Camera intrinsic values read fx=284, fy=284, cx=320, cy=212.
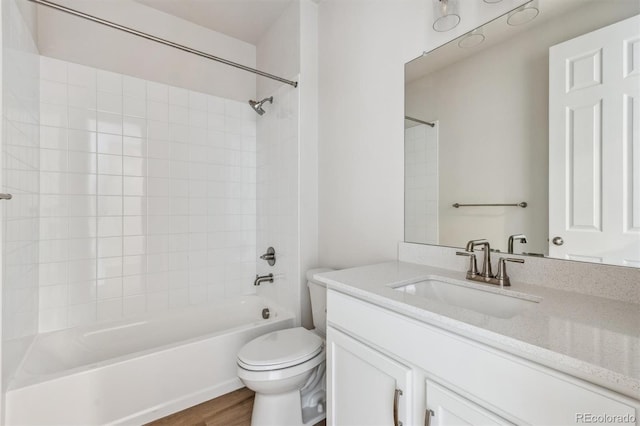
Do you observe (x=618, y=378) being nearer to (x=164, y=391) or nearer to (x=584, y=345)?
(x=584, y=345)

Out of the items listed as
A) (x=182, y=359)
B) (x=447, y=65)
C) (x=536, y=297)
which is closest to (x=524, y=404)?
(x=536, y=297)

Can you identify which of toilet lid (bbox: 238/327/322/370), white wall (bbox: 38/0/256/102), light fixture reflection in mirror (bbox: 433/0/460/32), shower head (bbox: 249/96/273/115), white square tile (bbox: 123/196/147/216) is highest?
white wall (bbox: 38/0/256/102)

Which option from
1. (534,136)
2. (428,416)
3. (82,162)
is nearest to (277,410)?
(428,416)

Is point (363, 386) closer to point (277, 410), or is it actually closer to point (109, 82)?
point (277, 410)

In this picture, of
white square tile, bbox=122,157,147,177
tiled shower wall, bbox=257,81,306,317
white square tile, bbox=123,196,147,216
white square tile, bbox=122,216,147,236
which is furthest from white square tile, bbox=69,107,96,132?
tiled shower wall, bbox=257,81,306,317

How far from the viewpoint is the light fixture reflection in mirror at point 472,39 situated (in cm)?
119

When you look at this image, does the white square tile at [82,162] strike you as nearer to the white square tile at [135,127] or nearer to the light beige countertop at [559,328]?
the white square tile at [135,127]

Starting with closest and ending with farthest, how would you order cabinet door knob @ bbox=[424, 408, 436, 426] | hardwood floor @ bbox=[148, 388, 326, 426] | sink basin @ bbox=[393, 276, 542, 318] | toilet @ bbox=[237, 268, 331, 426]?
cabinet door knob @ bbox=[424, 408, 436, 426] < sink basin @ bbox=[393, 276, 542, 318] < toilet @ bbox=[237, 268, 331, 426] < hardwood floor @ bbox=[148, 388, 326, 426]

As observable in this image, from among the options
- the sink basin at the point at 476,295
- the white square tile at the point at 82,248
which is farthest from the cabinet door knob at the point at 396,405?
the white square tile at the point at 82,248

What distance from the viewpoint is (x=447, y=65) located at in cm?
133

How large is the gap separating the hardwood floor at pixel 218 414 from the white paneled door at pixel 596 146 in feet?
4.83

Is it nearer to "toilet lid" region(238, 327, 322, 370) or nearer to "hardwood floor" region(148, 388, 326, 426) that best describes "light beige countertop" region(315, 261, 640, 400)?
"toilet lid" region(238, 327, 322, 370)

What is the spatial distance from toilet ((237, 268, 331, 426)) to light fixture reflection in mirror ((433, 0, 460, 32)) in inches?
65.5

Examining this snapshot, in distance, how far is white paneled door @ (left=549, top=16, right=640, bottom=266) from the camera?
833mm
